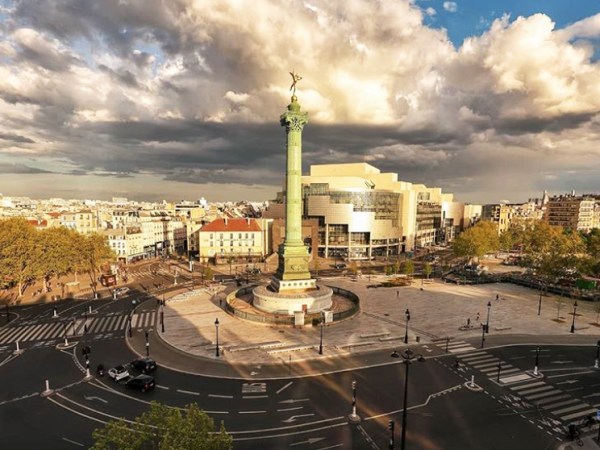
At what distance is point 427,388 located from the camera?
31281 millimetres

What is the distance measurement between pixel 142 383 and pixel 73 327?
25.4 metres

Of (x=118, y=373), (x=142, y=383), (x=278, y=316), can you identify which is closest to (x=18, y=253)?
(x=118, y=373)

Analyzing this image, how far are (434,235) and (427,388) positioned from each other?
477 feet

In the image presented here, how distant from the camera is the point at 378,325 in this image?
4897cm

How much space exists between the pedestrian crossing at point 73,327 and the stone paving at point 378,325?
4814mm

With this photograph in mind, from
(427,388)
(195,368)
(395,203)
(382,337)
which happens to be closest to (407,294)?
(382,337)

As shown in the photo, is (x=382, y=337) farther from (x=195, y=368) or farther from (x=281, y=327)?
(x=195, y=368)

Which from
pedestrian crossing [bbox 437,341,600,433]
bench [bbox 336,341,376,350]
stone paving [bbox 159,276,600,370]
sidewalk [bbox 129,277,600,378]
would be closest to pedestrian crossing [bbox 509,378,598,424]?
pedestrian crossing [bbox 437,341,600,433]

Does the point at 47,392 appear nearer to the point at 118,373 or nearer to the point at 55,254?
the point at 118,373

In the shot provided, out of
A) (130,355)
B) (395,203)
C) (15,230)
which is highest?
(395,203)

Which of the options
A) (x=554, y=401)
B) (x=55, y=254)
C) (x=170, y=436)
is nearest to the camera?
(x=170, y=436)

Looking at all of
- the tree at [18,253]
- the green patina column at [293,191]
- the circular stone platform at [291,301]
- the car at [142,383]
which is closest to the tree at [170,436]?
the car at [142,383]

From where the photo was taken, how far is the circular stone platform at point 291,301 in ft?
174

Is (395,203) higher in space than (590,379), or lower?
higher
